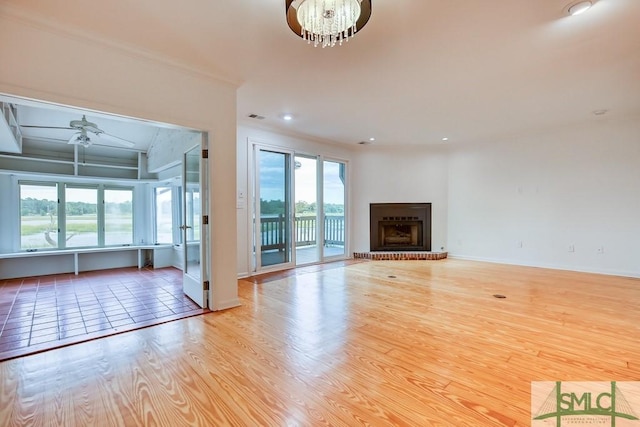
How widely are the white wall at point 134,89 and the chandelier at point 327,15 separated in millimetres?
1548

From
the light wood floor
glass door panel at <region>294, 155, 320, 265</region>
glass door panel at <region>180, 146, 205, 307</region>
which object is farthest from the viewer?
glass door panel at <region>294, 155, 320, 265</region>

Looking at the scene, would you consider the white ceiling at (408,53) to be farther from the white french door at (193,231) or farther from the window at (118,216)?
the window at (118,216)

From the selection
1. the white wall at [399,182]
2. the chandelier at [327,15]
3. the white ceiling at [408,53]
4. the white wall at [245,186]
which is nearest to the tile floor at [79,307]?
the white wall at [245,186]

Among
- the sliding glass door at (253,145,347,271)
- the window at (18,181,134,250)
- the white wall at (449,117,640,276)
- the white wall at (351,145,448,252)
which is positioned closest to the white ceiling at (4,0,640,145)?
the white wall at (449,117,640,276)

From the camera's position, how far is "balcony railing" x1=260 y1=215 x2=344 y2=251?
17.3ft

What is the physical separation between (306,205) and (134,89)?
366cm

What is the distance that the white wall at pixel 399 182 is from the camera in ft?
22.0

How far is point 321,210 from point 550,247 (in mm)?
4347

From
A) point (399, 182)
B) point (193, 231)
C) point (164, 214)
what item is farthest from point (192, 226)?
point (399, 182)

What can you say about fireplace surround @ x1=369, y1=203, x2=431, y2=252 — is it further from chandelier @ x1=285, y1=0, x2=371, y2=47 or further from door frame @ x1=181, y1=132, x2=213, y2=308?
chandelier @ x1=285, y1=0, x2=371, y2=47

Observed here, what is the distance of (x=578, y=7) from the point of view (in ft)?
6.75

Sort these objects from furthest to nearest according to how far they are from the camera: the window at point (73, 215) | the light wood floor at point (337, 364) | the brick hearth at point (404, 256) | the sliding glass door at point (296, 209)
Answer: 1. the brick hearth at point (404, 256)
2. the sliding glass door at point (296, 209)
3. the window at point (73, 215)
4. the light wood floor at point (337, 364)

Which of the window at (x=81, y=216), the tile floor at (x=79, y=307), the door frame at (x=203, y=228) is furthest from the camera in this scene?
the window at (x=81, y=216)

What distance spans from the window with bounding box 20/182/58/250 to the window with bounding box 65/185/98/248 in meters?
0.18
